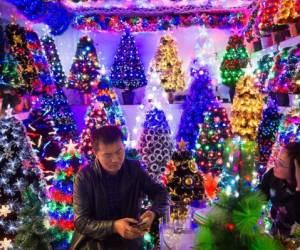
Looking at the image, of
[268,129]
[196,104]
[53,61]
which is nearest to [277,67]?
[268,129]

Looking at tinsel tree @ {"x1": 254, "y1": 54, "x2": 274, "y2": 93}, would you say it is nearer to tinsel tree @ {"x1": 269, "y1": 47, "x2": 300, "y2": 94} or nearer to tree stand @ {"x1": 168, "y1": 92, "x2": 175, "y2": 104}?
tinsel tree @ {"x1": 269, "y1": 47, "x2": 300, "y2": 94}

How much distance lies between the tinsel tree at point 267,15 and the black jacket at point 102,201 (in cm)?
247

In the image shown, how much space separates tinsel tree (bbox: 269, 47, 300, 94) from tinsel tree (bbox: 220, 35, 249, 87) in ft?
6.07

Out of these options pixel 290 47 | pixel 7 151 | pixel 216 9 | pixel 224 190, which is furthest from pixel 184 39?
pixel 224 190

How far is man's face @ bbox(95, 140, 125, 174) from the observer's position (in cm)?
217

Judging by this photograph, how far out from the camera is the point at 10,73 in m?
4.30

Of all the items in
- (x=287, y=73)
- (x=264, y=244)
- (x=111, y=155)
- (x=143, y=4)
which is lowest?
(x=264, y=244)

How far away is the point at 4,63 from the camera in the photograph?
4246 mm

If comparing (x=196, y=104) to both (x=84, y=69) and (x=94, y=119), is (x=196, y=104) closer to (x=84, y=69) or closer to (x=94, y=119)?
(x=94, y=119)

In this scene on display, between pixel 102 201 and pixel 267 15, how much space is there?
9.24 ft

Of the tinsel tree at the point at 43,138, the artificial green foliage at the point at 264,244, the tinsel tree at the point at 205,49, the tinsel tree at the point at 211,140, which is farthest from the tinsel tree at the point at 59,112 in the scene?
the artificial green foliage at the point at 264,244

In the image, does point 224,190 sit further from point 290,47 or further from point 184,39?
point 184,39

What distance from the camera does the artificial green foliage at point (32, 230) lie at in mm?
1900

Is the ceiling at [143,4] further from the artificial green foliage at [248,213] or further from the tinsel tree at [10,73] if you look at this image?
the artificial green foliage at [248,213]
